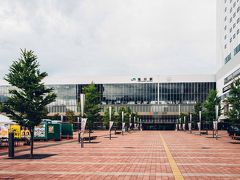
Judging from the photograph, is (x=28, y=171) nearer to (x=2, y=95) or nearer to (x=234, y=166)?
(x=234, y=166)

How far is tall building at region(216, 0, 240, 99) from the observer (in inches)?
3223

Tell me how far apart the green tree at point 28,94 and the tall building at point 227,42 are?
59591mm

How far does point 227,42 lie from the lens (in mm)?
94688

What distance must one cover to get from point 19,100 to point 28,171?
751 centimetres

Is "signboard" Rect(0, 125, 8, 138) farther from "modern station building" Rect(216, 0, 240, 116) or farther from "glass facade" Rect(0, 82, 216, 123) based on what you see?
"glass facade" Rect(0, 82, 216, 123)

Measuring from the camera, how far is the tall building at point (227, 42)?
81.9 metres

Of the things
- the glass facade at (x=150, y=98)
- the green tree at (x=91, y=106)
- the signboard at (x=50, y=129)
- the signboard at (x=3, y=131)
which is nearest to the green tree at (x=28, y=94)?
the signboard at (x=3, y=131)

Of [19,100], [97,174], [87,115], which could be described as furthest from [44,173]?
[87,115]

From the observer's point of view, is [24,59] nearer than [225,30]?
Yes

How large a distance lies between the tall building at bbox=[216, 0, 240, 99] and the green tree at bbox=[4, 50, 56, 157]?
59.6m

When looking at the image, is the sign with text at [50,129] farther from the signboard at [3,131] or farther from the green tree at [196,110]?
the green tree at [196,110]

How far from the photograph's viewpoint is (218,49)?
108750 millimetres

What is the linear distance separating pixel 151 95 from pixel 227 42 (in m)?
37.9

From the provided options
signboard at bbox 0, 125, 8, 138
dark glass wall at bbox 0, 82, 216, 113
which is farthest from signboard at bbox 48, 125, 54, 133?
dark glass wall at bbox 0, 82, 216, 113
